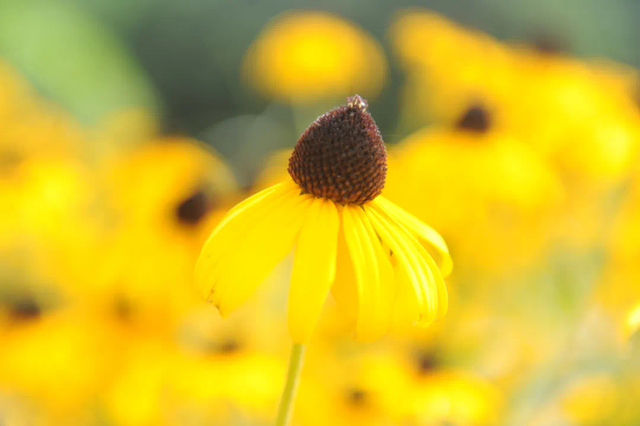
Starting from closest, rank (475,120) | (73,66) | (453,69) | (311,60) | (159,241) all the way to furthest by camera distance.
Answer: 1. (159,241)
2. (475,120)
3. (453,69)
4. (311,60)
5. (73,66)

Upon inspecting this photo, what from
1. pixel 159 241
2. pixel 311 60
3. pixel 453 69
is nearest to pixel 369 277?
pixel 159 241

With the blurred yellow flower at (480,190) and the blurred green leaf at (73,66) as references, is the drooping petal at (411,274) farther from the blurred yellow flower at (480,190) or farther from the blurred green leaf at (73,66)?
the blurred green leaf at (73,66)

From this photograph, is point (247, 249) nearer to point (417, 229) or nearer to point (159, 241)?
point (417, 229)

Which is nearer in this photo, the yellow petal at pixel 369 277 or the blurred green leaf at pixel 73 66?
the yellow petal at pixel 369 277

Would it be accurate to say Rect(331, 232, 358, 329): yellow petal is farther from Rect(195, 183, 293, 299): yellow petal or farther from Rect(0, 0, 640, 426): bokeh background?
Rect(0, 0, 640, 426): bokeh background

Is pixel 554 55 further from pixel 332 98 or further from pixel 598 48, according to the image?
pixel 598 48

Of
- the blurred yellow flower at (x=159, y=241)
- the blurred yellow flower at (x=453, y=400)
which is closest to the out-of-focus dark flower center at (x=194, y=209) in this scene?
the blurred yellow flower at (x=159, y=241)

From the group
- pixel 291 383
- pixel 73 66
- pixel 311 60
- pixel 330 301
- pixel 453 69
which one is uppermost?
pixel 73 66
